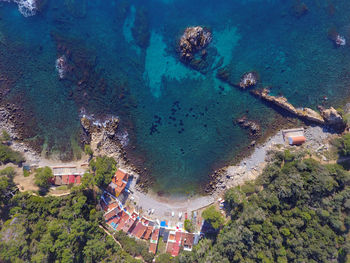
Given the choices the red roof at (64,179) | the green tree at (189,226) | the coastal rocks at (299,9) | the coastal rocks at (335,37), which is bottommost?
the green tree at (189,226)

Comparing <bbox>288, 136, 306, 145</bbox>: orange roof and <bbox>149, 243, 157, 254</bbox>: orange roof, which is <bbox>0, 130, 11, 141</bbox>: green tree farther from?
<bbox>288, 136, 306, 145</bbox>: orange roof

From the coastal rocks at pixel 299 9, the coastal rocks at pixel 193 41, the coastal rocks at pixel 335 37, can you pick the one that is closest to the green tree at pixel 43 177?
the coastal rocks at pixel 193 41

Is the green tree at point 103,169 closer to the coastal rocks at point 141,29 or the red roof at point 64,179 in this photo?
the red roof at point 64,179

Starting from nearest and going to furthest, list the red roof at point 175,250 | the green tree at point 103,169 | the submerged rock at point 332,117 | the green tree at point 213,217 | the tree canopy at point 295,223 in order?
the tree canopy at point 295,223, the green tree at point 213,217, the green tree at point 103,169, the submerged rock at point 332,117, the red roof at point 175,250

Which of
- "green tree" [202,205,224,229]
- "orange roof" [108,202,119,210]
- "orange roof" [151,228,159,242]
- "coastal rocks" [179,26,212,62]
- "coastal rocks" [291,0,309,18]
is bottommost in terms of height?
"orange roof" [151,228,159,242]

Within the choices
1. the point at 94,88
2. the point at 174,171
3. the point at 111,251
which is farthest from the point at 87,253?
the point at 94,88

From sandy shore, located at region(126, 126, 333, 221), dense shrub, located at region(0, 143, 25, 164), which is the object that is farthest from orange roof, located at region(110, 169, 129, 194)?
dense shrub, located at region(0, 143, 25, 164)
